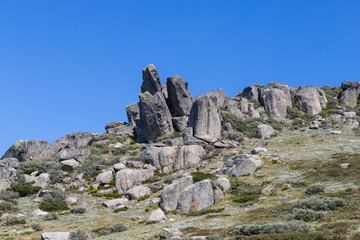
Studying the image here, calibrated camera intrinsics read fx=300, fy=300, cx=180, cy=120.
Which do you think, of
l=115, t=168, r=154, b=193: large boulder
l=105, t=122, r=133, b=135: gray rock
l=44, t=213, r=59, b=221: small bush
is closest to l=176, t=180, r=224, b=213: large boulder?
l=44, t=213, r=59, b=221: small bush

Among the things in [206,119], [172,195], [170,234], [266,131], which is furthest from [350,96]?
[170,234]

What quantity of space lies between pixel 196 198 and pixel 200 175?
26.2ft

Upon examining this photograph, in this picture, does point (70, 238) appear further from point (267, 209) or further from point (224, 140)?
point (224, 140)

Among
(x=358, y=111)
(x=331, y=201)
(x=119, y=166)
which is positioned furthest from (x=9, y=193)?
(x=358, y=111)

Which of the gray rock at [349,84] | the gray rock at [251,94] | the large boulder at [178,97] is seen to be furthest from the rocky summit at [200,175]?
the gray rock at [349,84]

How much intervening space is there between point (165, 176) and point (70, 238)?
25588mm

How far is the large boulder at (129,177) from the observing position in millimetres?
44875

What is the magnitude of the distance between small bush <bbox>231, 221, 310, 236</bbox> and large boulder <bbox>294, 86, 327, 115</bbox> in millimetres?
70592

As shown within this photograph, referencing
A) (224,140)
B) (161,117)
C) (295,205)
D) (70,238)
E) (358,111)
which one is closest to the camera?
(70,238)

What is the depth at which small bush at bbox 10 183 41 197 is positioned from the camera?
4388 cm

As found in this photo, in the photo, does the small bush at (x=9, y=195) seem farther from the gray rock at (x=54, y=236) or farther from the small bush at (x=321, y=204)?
the small bush at (x=321, y=204)

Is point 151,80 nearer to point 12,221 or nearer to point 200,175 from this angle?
point 200,175

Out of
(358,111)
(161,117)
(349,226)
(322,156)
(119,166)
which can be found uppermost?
(161,117)

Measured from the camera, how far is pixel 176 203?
3253 centimetres
